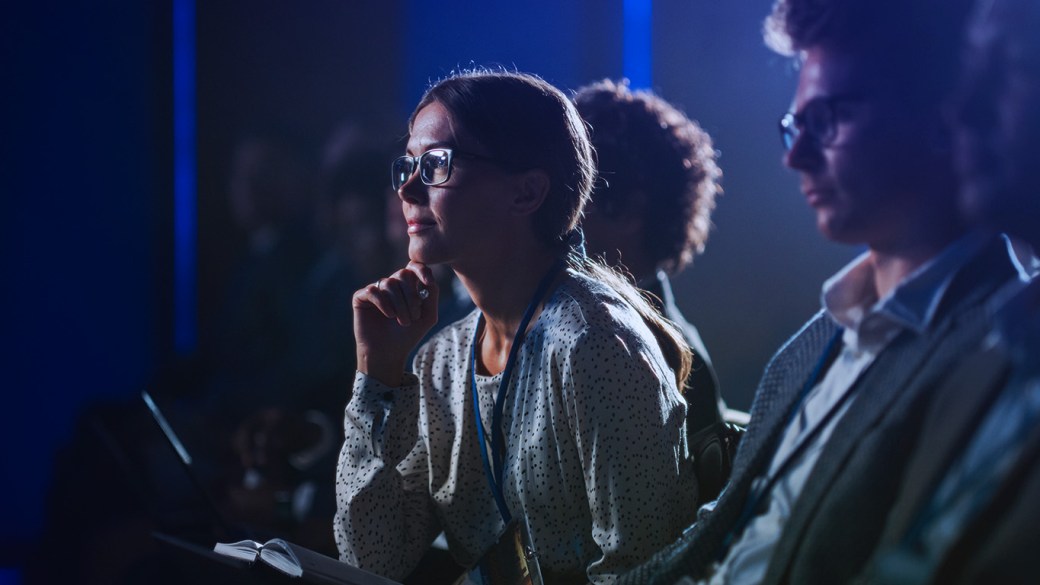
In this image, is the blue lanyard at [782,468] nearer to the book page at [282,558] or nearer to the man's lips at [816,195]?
the man's lips at [816,195]

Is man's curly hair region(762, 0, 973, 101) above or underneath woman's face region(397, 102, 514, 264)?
above

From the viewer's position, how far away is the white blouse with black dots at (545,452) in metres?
1.32

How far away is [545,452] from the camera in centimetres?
139

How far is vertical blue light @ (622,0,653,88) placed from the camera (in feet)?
7.24

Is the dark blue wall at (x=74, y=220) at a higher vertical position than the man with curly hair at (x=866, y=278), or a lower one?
lower

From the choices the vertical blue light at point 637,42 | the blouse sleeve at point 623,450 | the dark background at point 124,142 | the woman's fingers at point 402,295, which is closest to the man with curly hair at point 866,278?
the blouse sleeve at point 623,450

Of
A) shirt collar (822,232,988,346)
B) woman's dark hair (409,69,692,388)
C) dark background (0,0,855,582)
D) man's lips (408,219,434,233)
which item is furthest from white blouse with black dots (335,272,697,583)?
dark background (0,0,855,582)

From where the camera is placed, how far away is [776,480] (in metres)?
0.96

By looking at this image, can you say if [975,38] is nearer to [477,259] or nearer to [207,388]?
[477,259]

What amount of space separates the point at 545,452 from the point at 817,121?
684 millimetres

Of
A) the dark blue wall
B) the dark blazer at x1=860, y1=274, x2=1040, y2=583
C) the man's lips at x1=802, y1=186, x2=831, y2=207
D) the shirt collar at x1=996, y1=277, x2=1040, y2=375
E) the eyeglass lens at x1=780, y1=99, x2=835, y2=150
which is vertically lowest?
the dark blue wall

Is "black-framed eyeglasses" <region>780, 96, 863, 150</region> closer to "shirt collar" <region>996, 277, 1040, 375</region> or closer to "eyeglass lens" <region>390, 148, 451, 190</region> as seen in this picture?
"shirt collar" <region>996, 277, 1040, 375</region>

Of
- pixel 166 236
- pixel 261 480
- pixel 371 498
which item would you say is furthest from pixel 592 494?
pixel 166 236

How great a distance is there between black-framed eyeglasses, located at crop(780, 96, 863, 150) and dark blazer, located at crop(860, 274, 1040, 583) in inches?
9.6
